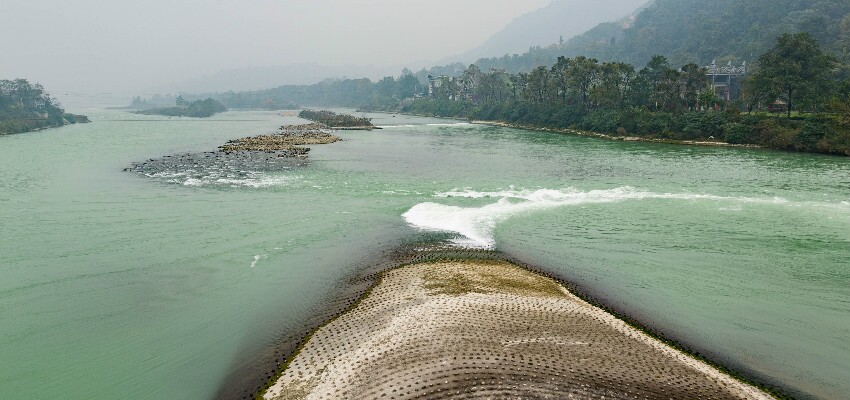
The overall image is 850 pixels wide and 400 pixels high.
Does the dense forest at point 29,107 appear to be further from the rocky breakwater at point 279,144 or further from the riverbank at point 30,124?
the rocky breakwater at point 279,144

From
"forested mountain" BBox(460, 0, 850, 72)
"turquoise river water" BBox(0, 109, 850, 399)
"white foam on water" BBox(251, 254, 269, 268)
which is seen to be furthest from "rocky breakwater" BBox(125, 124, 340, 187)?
"forested mountain" BBox(460, 0, 850, 72)

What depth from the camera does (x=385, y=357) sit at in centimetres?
1303

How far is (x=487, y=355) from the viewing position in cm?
1280

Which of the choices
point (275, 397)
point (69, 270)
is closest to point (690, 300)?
point (275, 397)

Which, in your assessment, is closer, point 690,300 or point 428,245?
point 690,300

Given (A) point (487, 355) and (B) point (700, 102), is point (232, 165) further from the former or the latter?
(B) point (700, 102)

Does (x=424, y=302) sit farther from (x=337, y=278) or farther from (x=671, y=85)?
(x=671, y=85)

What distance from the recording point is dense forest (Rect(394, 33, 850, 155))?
58.5 metres

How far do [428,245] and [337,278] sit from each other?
5.36 metres

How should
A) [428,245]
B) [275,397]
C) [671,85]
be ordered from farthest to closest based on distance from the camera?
[671,85]
[428,245]
[275,397]

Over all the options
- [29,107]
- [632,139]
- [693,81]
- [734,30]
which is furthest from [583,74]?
[29,107]

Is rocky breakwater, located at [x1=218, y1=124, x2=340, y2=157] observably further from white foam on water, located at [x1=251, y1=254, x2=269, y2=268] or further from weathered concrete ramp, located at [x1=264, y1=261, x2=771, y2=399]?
weathered concrete ramp, located at [x1=264, y1=261, x2=771, y2=399]

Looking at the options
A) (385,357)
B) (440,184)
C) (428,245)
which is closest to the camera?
(385,357)

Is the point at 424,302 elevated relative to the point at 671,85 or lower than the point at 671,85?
lower
